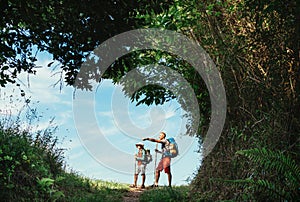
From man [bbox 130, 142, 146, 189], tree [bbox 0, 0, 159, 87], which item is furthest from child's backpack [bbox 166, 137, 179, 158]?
tree [bbox 0, 0, 159, 87]

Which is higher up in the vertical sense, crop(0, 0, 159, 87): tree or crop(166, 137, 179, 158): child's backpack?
crop(0, 0, 159, 87): tree

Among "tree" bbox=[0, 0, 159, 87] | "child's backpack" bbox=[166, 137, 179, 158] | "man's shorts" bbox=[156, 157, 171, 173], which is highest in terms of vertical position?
"tree" bbox=[0, 0, 159, 87]

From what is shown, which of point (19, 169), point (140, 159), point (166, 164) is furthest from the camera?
point (140, 159)

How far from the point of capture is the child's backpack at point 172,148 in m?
10.5

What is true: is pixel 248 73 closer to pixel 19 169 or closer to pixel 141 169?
pixel 19 169

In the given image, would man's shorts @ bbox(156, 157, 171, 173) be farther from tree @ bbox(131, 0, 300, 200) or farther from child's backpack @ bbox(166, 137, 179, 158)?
tree @ bbox(131, 0, 300, 200)

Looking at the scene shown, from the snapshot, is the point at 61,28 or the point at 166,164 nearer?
the point at 61,28

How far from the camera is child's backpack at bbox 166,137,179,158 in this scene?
1051cm

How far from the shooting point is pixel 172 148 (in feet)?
34.8

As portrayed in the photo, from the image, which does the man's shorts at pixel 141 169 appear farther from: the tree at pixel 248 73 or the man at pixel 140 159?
the tree at pixel 248 73

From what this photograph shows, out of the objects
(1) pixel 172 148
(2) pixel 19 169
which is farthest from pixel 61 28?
(1) pixel 172 148

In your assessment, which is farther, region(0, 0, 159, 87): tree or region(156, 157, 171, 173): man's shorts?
region(156, 157, 171, 173): man's shorts

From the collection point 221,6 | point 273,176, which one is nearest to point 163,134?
point 221,6

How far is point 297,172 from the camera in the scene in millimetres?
4152
